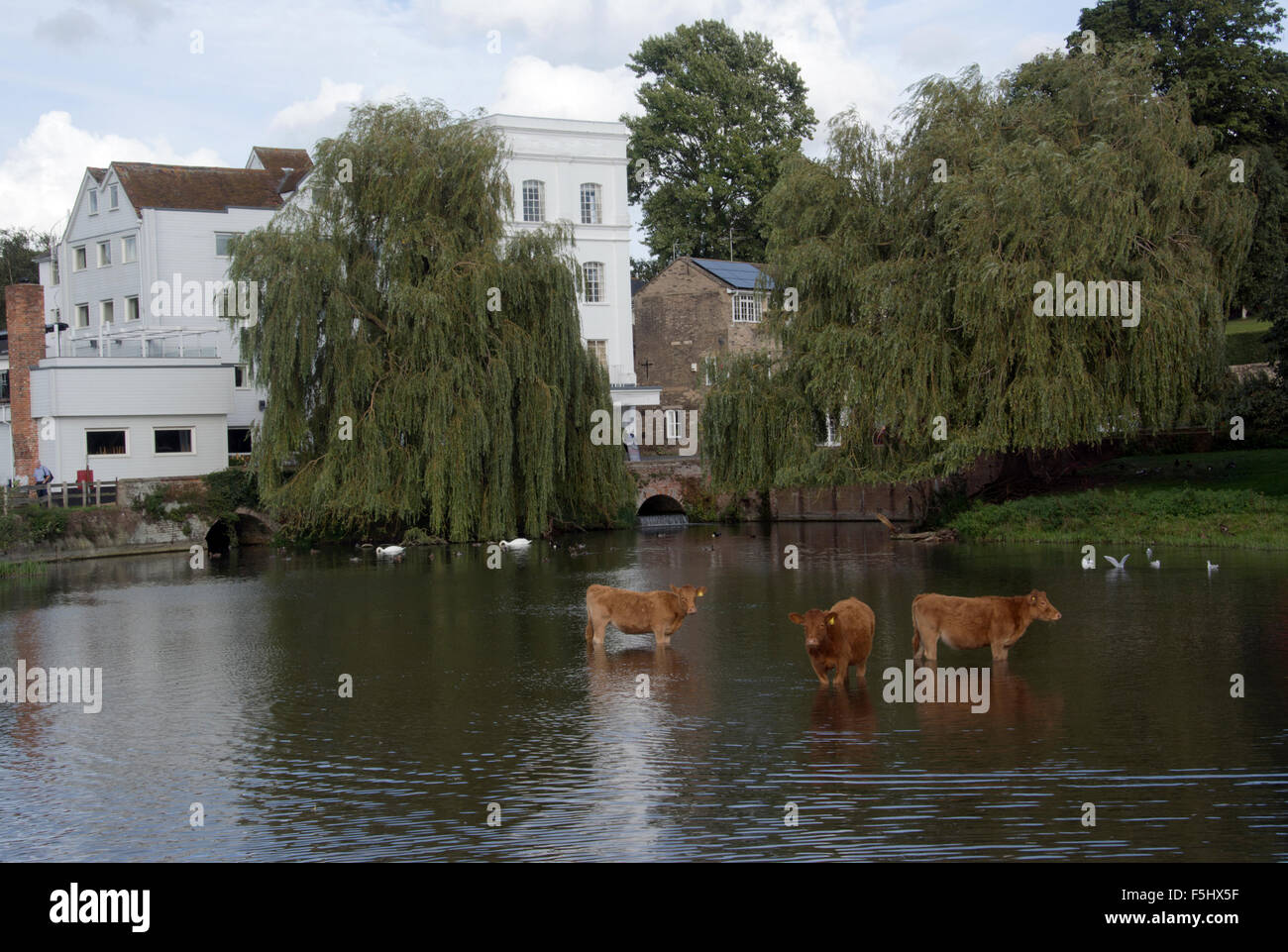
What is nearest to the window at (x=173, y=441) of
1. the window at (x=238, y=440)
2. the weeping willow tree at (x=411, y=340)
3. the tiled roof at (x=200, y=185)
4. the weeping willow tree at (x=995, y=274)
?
the window at (x=238, y=440)

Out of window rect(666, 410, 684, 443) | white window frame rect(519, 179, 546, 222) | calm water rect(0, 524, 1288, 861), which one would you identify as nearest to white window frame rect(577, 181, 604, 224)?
white window frame rect(519, 179, 546, 222)

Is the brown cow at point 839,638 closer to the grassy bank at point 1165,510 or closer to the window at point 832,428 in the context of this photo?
the grassy bank at point 1165,510

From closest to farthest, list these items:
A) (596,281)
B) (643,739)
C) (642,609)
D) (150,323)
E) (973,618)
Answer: (643,739), (973,618), (642,609), (150,323), (596,281)

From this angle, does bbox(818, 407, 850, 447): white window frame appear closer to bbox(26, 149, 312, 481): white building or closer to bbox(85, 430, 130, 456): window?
bbox(26, 149, 312, 481): white building

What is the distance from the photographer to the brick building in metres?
59.8

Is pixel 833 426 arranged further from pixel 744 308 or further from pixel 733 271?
pixel 733 271

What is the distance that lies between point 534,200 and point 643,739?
1786 inches

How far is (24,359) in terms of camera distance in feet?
158

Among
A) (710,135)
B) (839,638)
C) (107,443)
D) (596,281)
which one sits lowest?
(839,638)

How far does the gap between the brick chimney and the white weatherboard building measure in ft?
3.21

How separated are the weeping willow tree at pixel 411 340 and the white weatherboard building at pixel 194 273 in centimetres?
995

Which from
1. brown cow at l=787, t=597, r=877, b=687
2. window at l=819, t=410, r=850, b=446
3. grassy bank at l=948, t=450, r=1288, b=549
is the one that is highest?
window at l=819, t=410, r=850, b=446

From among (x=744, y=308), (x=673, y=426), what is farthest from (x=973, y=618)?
(x=744, y=308)
